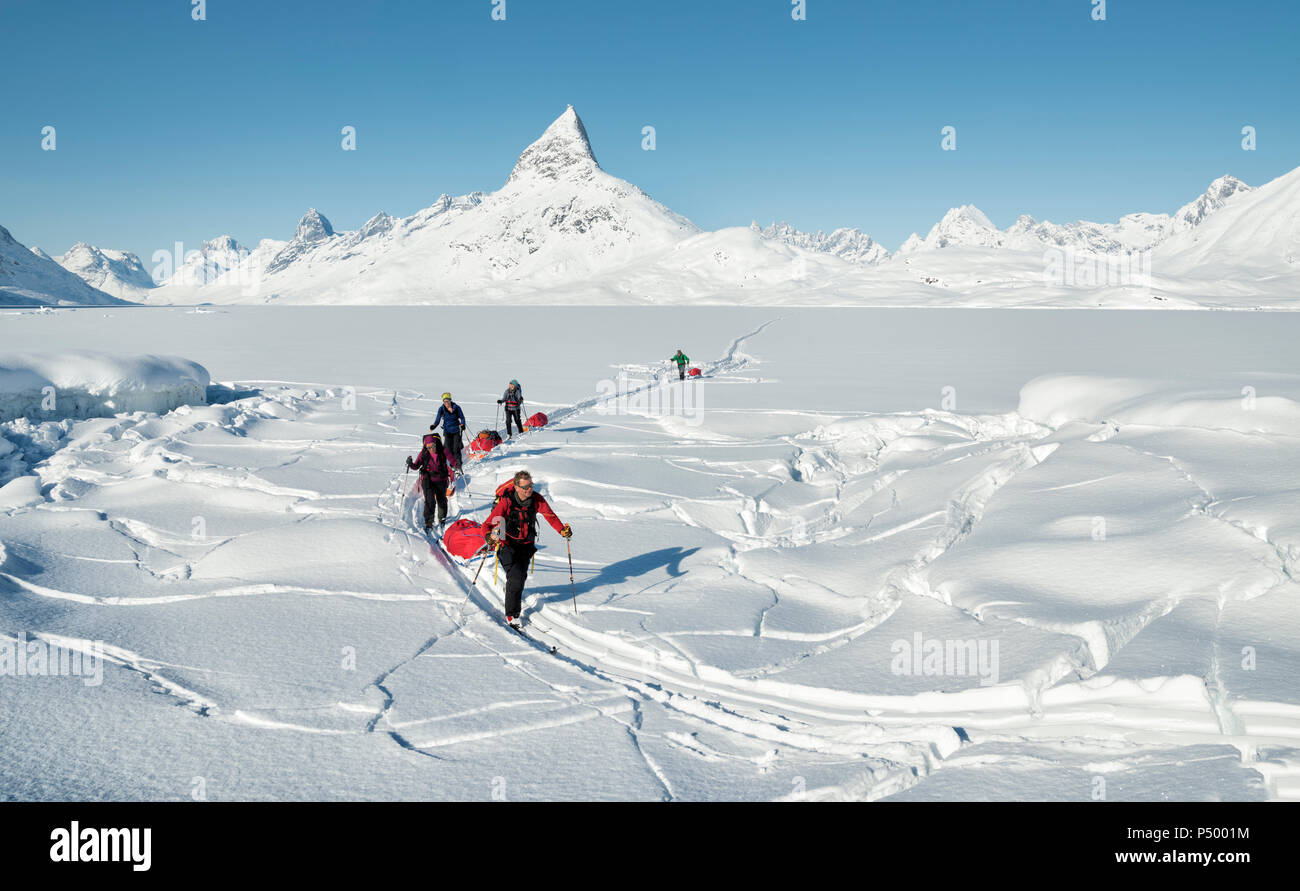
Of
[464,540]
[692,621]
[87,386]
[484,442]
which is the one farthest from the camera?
[87,386]

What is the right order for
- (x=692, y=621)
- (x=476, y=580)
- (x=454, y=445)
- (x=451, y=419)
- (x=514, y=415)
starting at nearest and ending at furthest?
(x=692, y=621), (x=476, y=580), (x=451, y=419), (x=454, y=445), (x=514, y=415)

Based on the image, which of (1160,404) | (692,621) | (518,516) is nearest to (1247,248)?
(1160,404)

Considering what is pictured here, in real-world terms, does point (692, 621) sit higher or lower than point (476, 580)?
lower

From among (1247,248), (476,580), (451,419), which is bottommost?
(476,580)

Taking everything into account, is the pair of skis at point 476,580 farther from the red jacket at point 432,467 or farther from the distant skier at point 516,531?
the red jacket at point 432,467

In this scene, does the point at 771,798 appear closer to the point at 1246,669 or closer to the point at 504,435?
the point at 1246,669

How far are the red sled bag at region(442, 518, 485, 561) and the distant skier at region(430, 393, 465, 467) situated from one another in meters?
3.60

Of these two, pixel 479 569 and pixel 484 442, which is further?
pixel 484 442

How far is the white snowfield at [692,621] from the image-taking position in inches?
166

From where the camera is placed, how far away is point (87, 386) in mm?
16406

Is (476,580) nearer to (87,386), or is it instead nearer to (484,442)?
(484,442)

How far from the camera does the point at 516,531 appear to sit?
6.66 metres

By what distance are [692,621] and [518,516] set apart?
1863 mm
